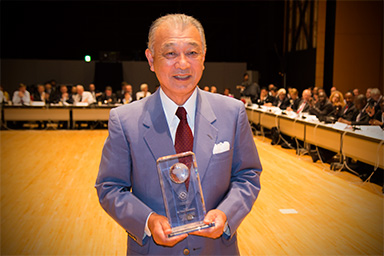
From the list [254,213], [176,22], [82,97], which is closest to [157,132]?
[176,22]

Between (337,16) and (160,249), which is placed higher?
(337,16)

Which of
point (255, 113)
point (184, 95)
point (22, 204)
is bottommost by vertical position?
point (22, 204)

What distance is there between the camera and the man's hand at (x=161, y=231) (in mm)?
1071

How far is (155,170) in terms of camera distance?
4.15 ft

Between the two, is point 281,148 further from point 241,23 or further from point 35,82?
point 35,82

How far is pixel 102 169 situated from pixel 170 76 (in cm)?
40

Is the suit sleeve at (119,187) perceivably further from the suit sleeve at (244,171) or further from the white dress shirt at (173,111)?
the suit sleeve at (244,171)

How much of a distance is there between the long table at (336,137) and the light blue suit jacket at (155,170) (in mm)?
4515

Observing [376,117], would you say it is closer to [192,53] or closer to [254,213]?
[254,213]

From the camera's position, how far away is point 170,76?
1.24m

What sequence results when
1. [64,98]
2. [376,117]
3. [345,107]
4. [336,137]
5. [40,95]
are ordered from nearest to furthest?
[336,137] → [376,117] → [345,107] → [64,98] → [40,95]

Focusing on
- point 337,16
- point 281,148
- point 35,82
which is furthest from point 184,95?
point 35,82

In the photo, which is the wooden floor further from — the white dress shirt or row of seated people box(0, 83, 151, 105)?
row of seated people box(0, 83, 151, 105)

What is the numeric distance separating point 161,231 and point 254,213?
3564mm
